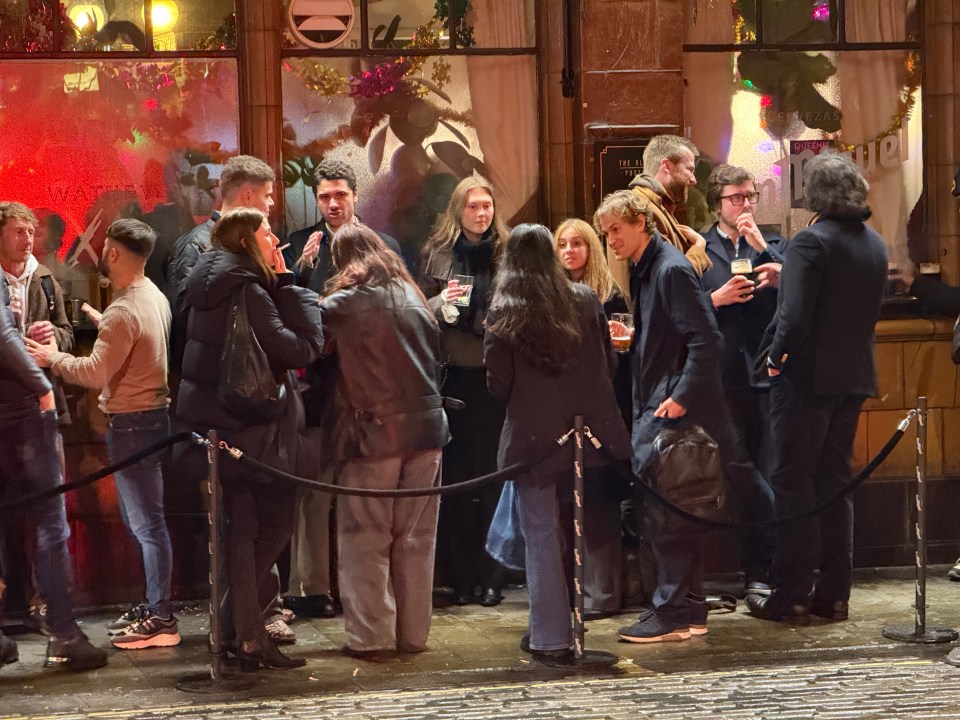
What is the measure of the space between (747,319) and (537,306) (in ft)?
6.54

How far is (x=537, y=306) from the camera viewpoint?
7.74 meters

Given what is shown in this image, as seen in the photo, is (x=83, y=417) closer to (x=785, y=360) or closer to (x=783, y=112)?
(x=785, y=360)

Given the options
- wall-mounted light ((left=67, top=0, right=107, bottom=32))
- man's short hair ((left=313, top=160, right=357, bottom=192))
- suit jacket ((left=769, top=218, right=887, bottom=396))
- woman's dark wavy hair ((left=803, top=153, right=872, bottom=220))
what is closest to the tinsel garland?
woman's dark wavy hair ((left=803, top=153, right=872, bottom=220))

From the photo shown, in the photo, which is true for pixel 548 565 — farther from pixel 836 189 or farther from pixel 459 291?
pixel 836 189

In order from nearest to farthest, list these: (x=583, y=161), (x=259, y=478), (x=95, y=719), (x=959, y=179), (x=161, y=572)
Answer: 1. (x=95, y=719)
2. (x=259, y=478)
3. (x=161, y=572)
4. (x=959, y=179)
5. (x=583, y=161)

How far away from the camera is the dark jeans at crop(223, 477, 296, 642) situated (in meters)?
7.68

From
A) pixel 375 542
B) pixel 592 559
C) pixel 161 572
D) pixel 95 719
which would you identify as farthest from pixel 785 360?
pixel 95 719

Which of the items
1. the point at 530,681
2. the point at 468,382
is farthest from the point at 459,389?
the point at 530,681

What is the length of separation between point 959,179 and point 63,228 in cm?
484

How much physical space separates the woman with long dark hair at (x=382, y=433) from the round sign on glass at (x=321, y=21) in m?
2.24

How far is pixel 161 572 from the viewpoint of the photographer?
8375 mm

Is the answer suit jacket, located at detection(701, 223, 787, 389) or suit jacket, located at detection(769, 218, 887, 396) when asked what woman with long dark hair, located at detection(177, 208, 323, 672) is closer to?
suit jacket, located at detection(769, 218, 887, 396)

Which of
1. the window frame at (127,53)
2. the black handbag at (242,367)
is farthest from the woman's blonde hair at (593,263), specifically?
the window frame at (127,53)

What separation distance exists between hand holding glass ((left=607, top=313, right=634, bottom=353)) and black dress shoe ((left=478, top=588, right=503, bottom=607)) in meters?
1.71
